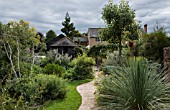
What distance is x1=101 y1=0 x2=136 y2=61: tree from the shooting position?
10.9 metres

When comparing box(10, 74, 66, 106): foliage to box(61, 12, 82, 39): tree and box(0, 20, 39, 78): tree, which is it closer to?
box(0, 20, 39, 78): tree

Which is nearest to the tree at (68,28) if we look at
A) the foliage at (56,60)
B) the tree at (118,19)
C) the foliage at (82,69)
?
the foliage at (56,60)

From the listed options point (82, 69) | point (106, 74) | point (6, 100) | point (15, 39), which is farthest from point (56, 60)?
point (6, 100)

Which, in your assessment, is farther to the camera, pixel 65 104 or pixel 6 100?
pixel 65 104

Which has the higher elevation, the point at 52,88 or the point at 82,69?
the point at 82,69

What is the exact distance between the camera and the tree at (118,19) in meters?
10.9

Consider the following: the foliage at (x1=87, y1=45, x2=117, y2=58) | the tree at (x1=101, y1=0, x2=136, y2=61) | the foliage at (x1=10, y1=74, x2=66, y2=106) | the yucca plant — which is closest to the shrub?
the foliage at (x1=10, y1=74, x2=66, y2=106)

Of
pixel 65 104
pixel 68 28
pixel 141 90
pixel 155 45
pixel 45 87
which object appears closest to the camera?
pixel 141 90

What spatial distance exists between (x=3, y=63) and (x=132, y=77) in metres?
7.73

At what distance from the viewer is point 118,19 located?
10961 mm

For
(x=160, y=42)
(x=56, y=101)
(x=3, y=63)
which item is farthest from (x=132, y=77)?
(x=3, y=63)

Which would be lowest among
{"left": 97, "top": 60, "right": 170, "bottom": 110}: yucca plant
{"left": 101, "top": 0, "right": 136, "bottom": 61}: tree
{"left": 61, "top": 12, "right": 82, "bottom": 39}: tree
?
{"left": 97, "top": 60, "right": 170, "bottom": 110}: yucca plant

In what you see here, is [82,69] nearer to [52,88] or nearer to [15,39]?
[15,39]

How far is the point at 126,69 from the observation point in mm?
4297
